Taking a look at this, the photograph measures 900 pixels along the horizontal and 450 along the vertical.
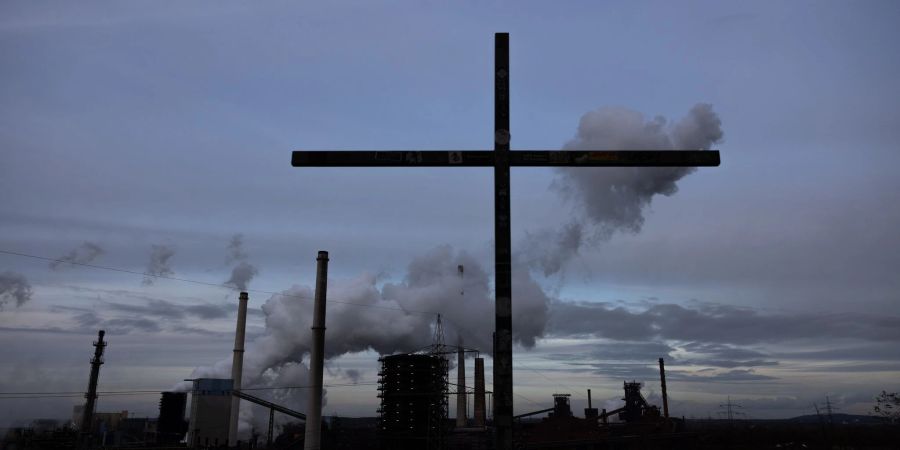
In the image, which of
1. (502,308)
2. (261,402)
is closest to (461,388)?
(261,402)

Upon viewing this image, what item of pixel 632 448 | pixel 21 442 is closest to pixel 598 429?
pixel 632 448

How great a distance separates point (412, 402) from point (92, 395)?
81.2 feet

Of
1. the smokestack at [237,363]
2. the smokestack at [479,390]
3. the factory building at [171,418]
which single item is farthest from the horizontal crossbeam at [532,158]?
the factory building at [171,418]

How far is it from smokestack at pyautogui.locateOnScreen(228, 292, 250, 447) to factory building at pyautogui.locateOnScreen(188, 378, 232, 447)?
799mm

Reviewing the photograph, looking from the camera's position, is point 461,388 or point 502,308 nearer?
point 502,308

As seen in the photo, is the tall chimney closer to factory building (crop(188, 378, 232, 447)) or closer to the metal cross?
factory building (crop(188, 378, 232, 447))

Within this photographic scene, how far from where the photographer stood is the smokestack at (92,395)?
40969 millimetres

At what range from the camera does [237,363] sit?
57.7m

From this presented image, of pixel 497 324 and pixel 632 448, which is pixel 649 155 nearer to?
pixel 497 324

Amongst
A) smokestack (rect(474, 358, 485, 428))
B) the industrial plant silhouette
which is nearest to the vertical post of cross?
the industrial plant silhouette

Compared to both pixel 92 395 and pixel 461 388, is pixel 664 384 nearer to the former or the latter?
pixel 461 388

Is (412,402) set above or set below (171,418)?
above

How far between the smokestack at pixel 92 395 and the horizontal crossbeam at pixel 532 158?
41581 millimetres

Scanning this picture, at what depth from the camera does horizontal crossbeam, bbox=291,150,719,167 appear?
29.1ft
